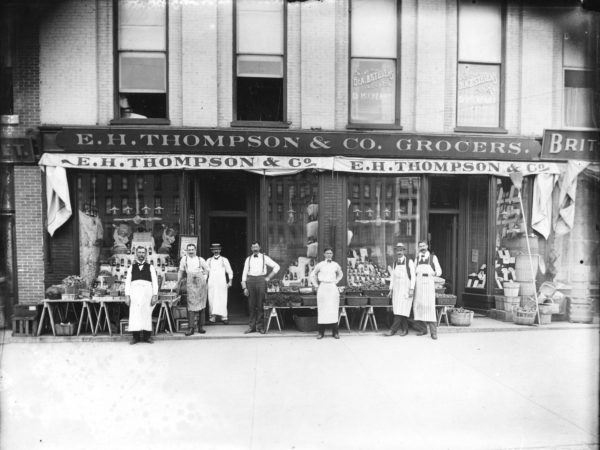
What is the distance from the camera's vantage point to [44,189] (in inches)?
362

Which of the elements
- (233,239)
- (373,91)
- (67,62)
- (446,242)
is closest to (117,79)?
(67,62)

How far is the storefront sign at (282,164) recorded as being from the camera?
30.0ft

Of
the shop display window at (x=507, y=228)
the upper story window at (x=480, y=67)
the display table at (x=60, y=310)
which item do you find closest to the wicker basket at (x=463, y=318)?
the shop display window at (x=507, y=228)

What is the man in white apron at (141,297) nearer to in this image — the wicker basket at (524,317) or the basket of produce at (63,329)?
the basket of produce at (63,329)

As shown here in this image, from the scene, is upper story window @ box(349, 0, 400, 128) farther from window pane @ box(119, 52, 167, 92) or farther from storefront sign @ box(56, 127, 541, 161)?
window pane @ box(119, 52, 167, 92)

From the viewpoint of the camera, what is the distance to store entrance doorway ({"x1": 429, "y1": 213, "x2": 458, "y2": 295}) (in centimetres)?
1110

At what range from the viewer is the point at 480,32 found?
10.2 m

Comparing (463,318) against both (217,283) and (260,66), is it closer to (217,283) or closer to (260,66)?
(217,283)

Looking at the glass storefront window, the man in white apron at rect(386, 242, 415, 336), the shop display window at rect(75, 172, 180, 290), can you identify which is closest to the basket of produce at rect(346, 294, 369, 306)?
the man in white apron at rect(386, 242, 415, 336)

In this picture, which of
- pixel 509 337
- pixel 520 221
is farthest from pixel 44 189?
pixel 520 221

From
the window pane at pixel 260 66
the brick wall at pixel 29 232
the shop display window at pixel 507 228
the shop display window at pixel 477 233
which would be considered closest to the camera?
the brick wall at pixel 29 232

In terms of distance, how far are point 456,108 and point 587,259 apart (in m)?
5.05

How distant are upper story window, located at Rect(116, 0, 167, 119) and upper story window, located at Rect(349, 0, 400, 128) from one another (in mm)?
4439

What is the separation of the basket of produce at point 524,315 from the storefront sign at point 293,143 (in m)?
3.56
